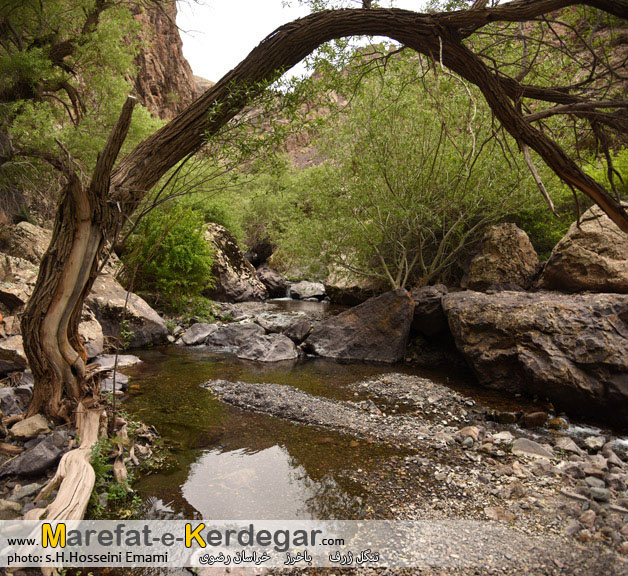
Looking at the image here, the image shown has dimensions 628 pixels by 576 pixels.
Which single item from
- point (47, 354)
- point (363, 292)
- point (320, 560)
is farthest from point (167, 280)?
point (320, 560)

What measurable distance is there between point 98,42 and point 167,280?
7.23 metres

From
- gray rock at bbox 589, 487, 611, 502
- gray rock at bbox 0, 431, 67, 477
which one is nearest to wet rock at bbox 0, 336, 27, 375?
gray rock at bbox 0, 431, 67, 477

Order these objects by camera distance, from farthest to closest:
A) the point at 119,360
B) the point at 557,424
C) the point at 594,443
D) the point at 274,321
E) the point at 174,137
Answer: the point at 274,321, the point at 119,360, the point at 557,424, the point at 594,443, the point at 174,137

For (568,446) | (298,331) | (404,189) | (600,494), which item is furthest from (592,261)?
(298,331)

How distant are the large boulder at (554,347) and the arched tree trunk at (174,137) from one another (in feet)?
13.3

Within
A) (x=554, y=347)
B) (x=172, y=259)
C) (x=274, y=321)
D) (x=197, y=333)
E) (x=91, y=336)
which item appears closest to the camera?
(x=554, y=347)

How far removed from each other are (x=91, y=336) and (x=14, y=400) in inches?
141

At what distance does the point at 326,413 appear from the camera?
18.3ft

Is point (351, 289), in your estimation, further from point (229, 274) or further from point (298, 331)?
point (298, 331)

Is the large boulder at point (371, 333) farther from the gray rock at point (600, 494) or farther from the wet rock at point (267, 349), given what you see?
the gray rock at point (600, 494)

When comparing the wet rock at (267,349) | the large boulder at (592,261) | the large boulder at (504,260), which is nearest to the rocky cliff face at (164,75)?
the large boulder at (504,260)

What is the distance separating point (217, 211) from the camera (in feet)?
72.5

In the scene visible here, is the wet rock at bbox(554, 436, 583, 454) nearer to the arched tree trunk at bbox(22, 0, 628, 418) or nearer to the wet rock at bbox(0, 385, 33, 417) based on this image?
the arched tree trunk at bbox(22, 0, 628, 418)

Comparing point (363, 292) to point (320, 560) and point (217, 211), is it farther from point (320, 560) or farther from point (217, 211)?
point (320, 560)
